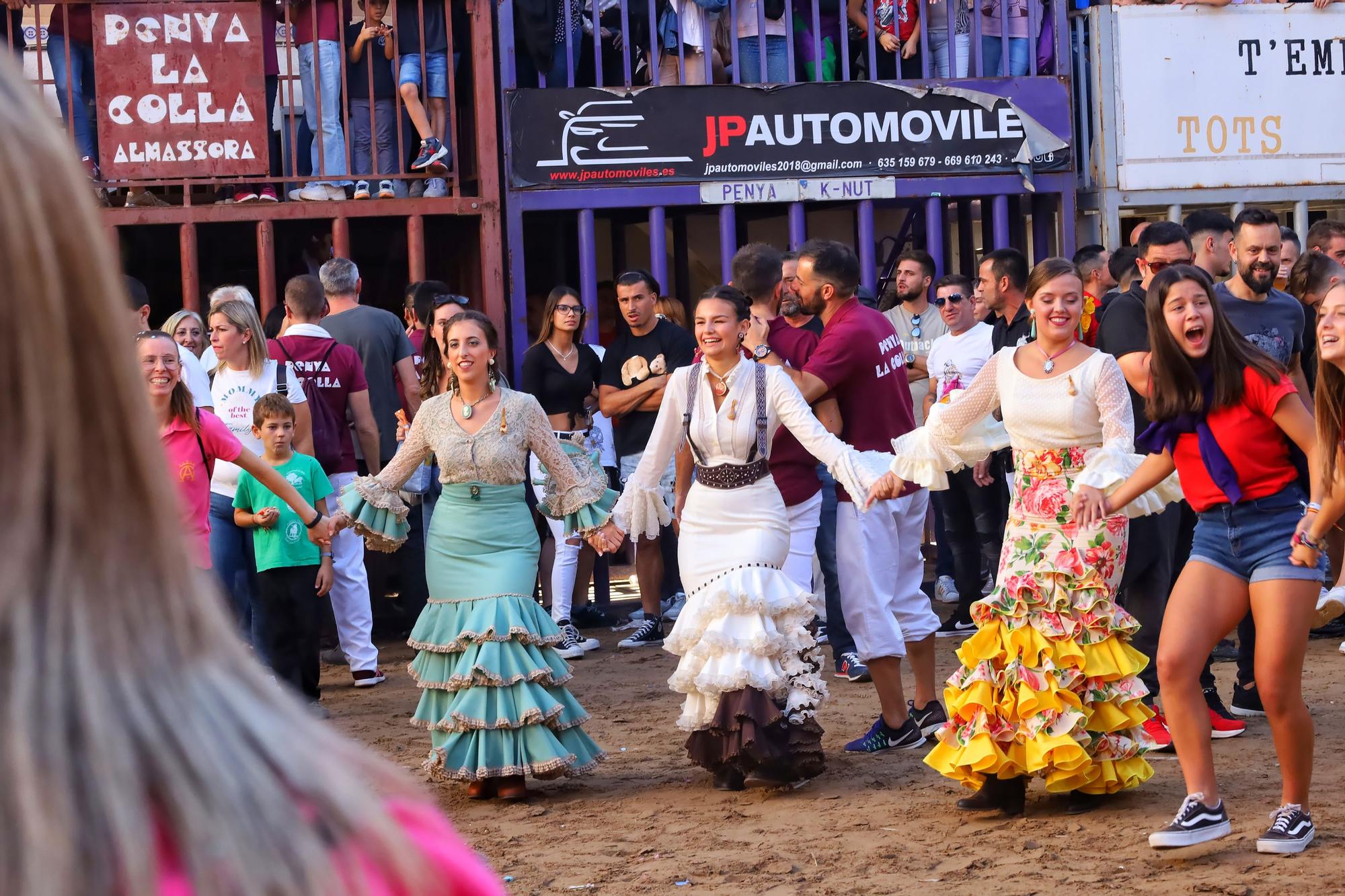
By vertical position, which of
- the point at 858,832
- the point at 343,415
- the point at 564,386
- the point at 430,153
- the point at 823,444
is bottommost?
the point at 858,832

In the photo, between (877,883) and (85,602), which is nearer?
(85,602)

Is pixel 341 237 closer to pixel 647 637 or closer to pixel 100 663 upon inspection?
pixel 647 637

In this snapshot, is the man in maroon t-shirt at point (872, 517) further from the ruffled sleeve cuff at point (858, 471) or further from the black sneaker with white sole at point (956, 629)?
the black sneaker with white sole at point (956, 629)

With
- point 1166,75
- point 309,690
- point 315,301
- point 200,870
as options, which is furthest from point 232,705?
point 1166,75

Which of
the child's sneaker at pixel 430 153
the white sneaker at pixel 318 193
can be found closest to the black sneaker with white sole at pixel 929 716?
the child's sneaker at pixel 430 153

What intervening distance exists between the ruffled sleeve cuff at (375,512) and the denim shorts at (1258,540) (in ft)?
10.8

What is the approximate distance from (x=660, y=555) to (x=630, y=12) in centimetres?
437

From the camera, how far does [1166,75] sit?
12234 mm

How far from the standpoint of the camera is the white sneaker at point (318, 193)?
10.9 metres

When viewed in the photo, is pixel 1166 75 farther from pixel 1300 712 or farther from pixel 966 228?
pixel 1300 712

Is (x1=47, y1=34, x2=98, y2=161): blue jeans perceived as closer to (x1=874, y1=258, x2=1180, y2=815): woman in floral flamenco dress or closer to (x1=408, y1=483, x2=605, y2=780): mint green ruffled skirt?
(x1=408, y1=483, x2=605, y2=780): mint green ruffled skirt

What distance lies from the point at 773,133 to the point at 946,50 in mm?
1587

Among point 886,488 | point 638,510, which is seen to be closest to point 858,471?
point 886,488

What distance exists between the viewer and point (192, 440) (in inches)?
256
